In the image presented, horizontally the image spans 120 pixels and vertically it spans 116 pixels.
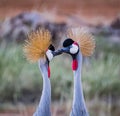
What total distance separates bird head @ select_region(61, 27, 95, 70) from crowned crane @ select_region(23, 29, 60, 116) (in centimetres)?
9

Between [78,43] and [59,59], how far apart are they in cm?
17

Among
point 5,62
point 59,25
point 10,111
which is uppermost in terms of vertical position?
point 59,25

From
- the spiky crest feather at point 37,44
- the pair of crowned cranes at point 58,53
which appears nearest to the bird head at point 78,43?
the pair of crowned cranes at point 58,53

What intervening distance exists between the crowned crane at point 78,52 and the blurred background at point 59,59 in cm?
4

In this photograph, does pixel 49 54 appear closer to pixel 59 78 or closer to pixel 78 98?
pixel 59 78

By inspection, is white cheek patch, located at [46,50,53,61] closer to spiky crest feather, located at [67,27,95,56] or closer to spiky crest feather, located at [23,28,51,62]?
spiky crest feather, located at [23,28,51,62]

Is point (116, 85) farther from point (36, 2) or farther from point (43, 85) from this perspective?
point (36, 2)

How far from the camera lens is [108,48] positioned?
2.88 m

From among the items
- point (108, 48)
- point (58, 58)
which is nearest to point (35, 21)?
point (58, 58)

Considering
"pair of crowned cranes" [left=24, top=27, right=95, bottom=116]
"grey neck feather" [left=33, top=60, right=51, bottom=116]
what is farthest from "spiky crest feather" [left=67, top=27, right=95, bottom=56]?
"grey neck feather" [left=33, top=60, right=51, bottom=116]

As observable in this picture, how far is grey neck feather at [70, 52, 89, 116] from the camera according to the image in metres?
2.78

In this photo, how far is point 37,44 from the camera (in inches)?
108

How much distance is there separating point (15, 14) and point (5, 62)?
34cm

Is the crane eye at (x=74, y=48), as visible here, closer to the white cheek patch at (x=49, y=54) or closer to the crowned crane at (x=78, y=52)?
the crowned crane at (x=78, y=52)
